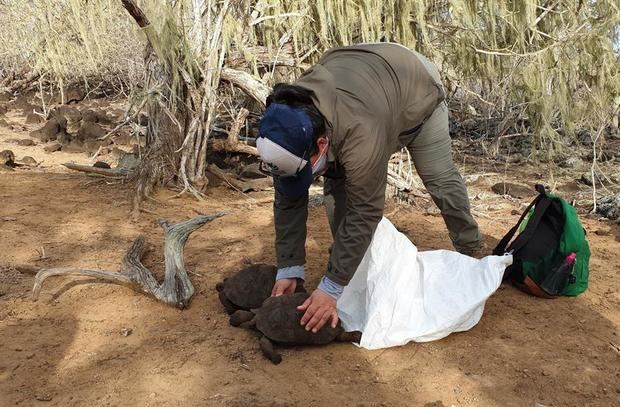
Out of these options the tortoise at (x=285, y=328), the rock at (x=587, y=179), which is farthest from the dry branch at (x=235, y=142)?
the rock at (x=587, y=179)

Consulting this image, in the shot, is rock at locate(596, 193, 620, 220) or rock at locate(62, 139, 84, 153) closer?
rock at locate(596, 193, 620, 220)

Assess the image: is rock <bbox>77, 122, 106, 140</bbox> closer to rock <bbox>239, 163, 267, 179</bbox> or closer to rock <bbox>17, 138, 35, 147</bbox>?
rock <bbox>17, 138, 35, 147</bbox>

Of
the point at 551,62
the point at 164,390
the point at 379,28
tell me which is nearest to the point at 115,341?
the point at 164,390

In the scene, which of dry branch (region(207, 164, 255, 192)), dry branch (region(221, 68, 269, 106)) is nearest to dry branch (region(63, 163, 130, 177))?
dry branch (region(207, 164, 255, 192))

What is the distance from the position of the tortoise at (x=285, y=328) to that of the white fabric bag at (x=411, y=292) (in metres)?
0.16

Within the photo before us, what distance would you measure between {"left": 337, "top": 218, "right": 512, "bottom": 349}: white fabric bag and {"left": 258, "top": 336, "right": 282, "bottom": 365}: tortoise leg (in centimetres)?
41

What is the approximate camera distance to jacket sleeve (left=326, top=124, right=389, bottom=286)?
210 centimetres

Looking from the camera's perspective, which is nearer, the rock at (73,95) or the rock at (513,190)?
the rock at (513,190)

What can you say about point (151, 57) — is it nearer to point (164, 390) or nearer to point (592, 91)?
point (164, 390)

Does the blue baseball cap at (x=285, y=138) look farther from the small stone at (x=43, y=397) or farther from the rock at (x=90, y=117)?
the rock at (x=90, y=117)

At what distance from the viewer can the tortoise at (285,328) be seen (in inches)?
97.7

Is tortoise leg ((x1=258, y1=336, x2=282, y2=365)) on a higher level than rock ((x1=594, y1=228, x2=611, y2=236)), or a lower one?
higher

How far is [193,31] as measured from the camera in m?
5.33

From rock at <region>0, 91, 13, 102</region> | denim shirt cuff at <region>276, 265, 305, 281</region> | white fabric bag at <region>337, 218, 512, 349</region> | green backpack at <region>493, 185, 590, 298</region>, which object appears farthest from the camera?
rock at <region>0, 91, 13, 102</region>
